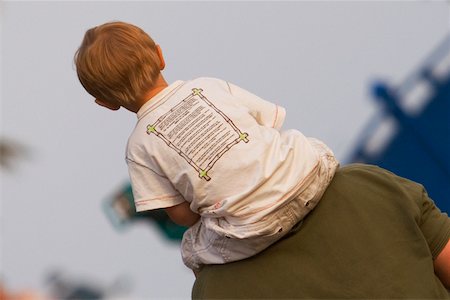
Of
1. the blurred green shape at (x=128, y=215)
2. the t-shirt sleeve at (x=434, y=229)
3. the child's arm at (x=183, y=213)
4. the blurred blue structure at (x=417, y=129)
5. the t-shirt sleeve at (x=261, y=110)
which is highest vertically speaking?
the t-shirt sleeve at (x=434, y=229)

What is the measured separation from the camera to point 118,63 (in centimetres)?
A: 100

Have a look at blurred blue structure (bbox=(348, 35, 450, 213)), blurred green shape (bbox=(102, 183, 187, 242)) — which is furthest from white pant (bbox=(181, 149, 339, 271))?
blurred blue structure (bbox=(348, 35, 450, 213))

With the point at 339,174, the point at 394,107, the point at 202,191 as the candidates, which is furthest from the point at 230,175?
the point at 394,107

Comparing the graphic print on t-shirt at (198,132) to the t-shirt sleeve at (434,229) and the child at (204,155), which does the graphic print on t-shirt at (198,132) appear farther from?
the t-shirt sleeve at (434,229)

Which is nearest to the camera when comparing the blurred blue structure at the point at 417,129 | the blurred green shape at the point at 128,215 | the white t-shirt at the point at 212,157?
the white t-shirt at the point at 212,157

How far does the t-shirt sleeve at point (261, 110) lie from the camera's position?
106 centimetres

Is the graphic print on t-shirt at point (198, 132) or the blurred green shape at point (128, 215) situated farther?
the blurred green shape at point (128, 215)

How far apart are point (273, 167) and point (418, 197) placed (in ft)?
0.78

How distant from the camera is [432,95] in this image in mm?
1730

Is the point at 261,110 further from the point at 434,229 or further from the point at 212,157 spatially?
the point at 434,229

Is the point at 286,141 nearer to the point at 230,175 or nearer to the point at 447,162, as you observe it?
the point at 230,175

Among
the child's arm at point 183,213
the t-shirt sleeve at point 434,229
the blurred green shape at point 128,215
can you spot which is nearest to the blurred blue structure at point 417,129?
the blurred green shape at point 128,215

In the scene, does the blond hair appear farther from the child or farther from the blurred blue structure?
the blurred blue structure

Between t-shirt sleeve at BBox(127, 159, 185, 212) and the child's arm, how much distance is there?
0.02 metres
